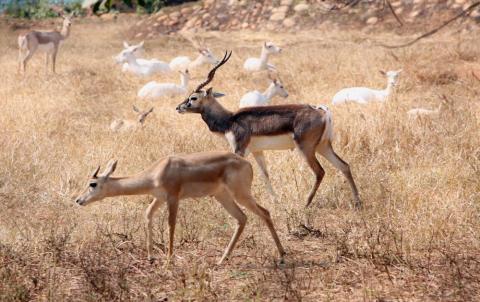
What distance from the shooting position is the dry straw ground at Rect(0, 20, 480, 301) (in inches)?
173

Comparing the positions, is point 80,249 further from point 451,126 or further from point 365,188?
point 451,126

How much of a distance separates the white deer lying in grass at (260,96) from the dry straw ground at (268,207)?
415mm

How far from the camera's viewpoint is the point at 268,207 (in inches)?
246

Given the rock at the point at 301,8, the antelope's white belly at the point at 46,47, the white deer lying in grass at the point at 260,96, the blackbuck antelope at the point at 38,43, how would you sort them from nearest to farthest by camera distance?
the white deer lying in grass at the point at 260,96
the blackbuck antelope at the point at 38,43
the antelope's white belly at the point at 46,47
the rock at the point at 301,8

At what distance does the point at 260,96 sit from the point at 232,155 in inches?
227

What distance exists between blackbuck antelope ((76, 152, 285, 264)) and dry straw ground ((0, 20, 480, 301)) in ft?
1.14

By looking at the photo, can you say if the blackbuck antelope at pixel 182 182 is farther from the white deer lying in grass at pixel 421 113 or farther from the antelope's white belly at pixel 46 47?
the antelope's white belly at pixel 46 47

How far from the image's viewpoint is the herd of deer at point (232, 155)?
4734 millimetres

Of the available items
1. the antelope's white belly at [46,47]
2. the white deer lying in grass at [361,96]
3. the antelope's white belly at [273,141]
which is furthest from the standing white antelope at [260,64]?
the antelope's white belly at [273,141]

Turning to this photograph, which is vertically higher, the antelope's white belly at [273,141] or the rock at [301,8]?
the antelope's white belly at [273,141]

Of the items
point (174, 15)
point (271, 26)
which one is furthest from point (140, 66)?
point (174, 15)

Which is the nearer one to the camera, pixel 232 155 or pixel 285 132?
pixel 232 155

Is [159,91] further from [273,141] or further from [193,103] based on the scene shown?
[273,141]

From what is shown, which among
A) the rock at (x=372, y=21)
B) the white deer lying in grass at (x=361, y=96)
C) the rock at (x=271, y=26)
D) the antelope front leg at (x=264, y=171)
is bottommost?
the rock at (x=271, y=26)
